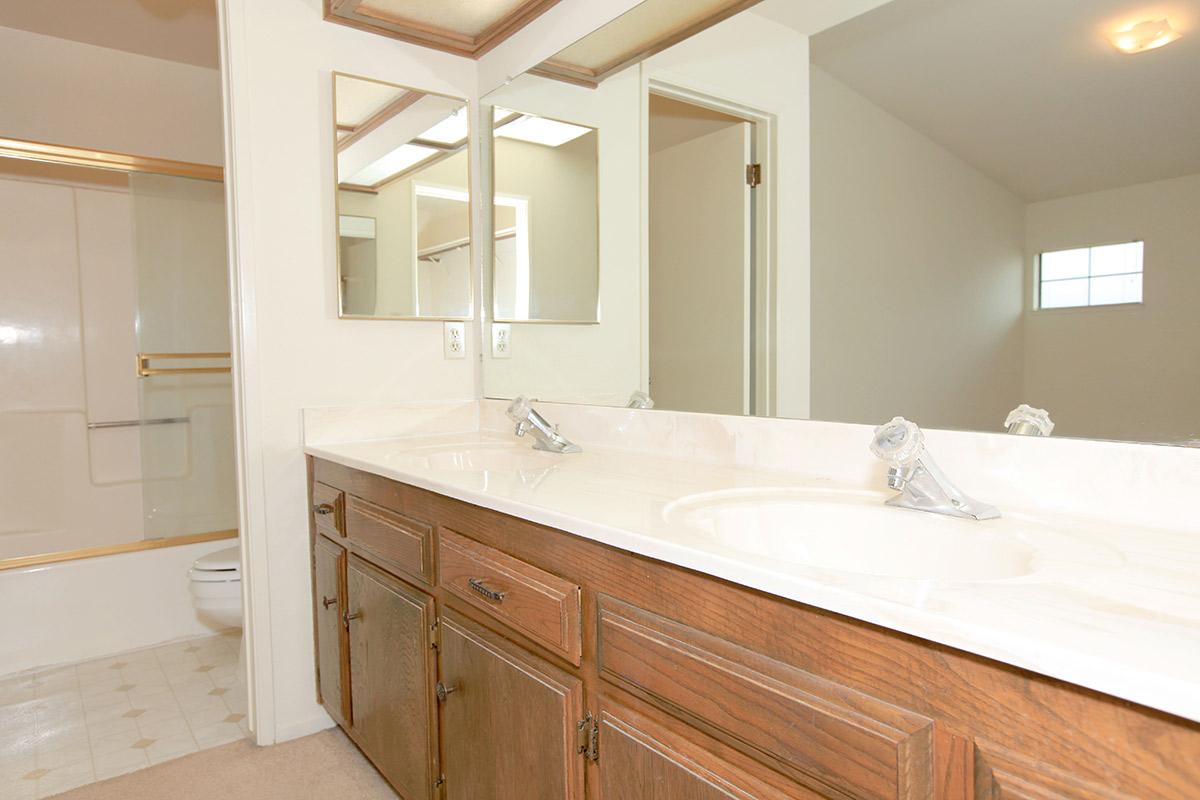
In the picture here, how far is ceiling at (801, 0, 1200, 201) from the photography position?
92 centimetres

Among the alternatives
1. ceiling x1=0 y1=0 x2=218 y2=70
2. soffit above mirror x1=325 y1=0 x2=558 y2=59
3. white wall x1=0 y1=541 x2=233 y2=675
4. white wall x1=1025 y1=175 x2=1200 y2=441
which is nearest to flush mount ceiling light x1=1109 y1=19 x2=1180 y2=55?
white wall x1=1025 y1=175 x2=1200 y2=441

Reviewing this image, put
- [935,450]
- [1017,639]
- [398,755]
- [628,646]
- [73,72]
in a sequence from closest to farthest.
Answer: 1. [1017,639]
2. [628,646]
3. [935,450]
4. [398,755]
5. [73,72]

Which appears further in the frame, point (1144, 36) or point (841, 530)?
point (841, 530)

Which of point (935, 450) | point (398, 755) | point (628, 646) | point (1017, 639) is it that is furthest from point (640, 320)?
point (1017, 639)

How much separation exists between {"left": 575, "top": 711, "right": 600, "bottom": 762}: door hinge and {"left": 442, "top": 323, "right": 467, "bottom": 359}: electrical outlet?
1.45m

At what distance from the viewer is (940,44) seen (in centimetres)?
115

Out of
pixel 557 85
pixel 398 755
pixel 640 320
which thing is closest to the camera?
pixel 398 755

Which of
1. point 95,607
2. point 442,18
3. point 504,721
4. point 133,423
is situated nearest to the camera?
point 504,721

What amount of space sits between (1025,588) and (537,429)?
4.14ft

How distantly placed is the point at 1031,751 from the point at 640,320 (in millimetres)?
1322

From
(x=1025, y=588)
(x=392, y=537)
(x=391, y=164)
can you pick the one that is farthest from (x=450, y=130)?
(x=1025, y=588)

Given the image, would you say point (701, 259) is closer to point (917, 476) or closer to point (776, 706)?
point (917, 476)

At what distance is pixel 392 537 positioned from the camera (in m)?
1.56

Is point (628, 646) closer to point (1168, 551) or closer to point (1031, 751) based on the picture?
point (1031, 751)
